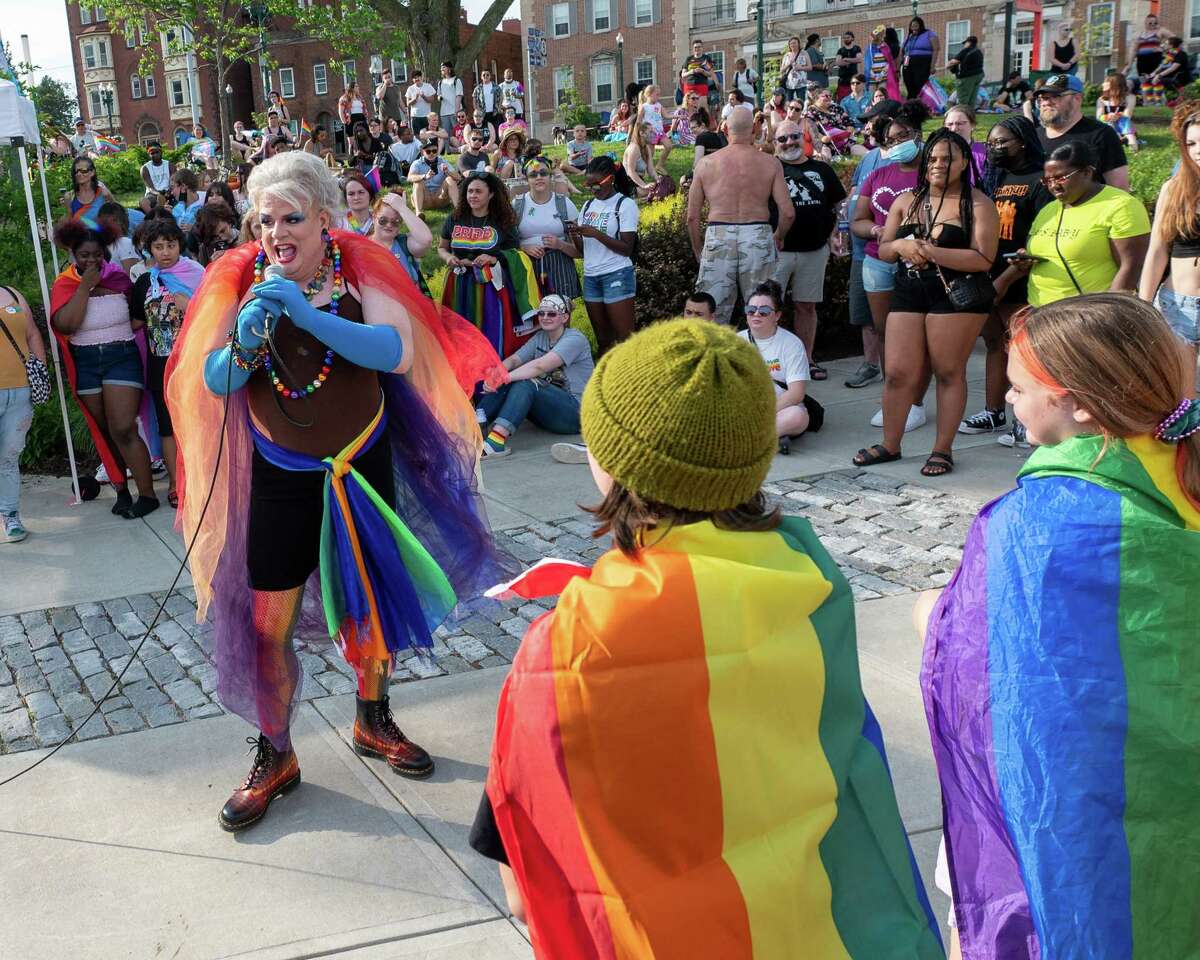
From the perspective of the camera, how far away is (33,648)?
500cm

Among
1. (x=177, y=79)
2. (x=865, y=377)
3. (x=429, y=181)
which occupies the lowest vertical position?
(x=865, y=377)

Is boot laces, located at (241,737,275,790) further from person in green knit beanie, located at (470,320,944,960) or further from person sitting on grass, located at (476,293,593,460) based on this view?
person sitting on grass, located at (476,293,593,460)

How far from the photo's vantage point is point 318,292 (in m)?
3.46

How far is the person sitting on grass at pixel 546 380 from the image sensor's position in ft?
26.3

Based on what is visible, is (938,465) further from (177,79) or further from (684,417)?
(177,79)

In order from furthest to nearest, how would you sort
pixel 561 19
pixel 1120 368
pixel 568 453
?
pixel 561 19
pixel 568 453
pixel 1120 368

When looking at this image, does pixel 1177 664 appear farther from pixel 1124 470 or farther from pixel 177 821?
pixel 177 821

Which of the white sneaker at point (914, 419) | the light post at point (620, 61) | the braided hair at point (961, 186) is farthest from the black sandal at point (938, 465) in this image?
the light post at point (620, 61)

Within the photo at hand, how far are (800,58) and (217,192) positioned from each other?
17.2 m

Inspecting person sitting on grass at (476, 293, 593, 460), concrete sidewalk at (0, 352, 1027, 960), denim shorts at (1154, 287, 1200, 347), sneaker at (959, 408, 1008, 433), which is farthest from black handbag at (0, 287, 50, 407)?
denim shorts at (1154, 287, 1200, 347)

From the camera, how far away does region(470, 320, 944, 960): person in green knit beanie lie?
1.73 m

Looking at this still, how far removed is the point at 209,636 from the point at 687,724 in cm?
241

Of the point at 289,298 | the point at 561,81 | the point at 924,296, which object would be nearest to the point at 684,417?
the point at 289,298

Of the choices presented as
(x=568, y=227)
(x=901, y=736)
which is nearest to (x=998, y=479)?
(x=901, y=736)
